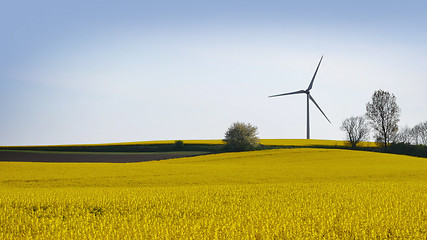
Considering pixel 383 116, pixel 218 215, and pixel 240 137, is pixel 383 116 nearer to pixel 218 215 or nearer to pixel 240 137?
pixel 240 137

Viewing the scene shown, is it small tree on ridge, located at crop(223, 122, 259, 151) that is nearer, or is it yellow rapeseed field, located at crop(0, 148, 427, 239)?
yellow rapeseed field, located at crop(0, 148, 427, 239)

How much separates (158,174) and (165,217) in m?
19.9

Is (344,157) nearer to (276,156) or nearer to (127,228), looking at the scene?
(276,156)

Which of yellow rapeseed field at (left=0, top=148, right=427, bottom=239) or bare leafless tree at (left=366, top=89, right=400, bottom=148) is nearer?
yellow rapeseed field at (left=0, top=148, right=427, bottom=239)

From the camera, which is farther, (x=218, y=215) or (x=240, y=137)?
(x=240, y=137)

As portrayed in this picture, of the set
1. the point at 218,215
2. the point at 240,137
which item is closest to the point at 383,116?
the point at 240,137

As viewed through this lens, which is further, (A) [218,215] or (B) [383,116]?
(B) [383,116]

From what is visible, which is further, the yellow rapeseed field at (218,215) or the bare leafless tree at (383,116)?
the bare leafless tree at (383,116)

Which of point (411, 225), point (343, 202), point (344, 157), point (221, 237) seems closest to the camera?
point (221, 237)

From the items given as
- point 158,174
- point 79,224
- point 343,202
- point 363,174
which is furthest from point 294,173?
point 79,224

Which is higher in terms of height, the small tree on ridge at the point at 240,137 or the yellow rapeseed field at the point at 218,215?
the small tree on ridge at the point at 240,137

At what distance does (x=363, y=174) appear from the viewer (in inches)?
1225

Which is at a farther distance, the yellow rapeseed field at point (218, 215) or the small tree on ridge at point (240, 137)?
the small tree on ridge at point (240, 137)

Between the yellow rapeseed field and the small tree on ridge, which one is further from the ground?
the small tree on ridge
